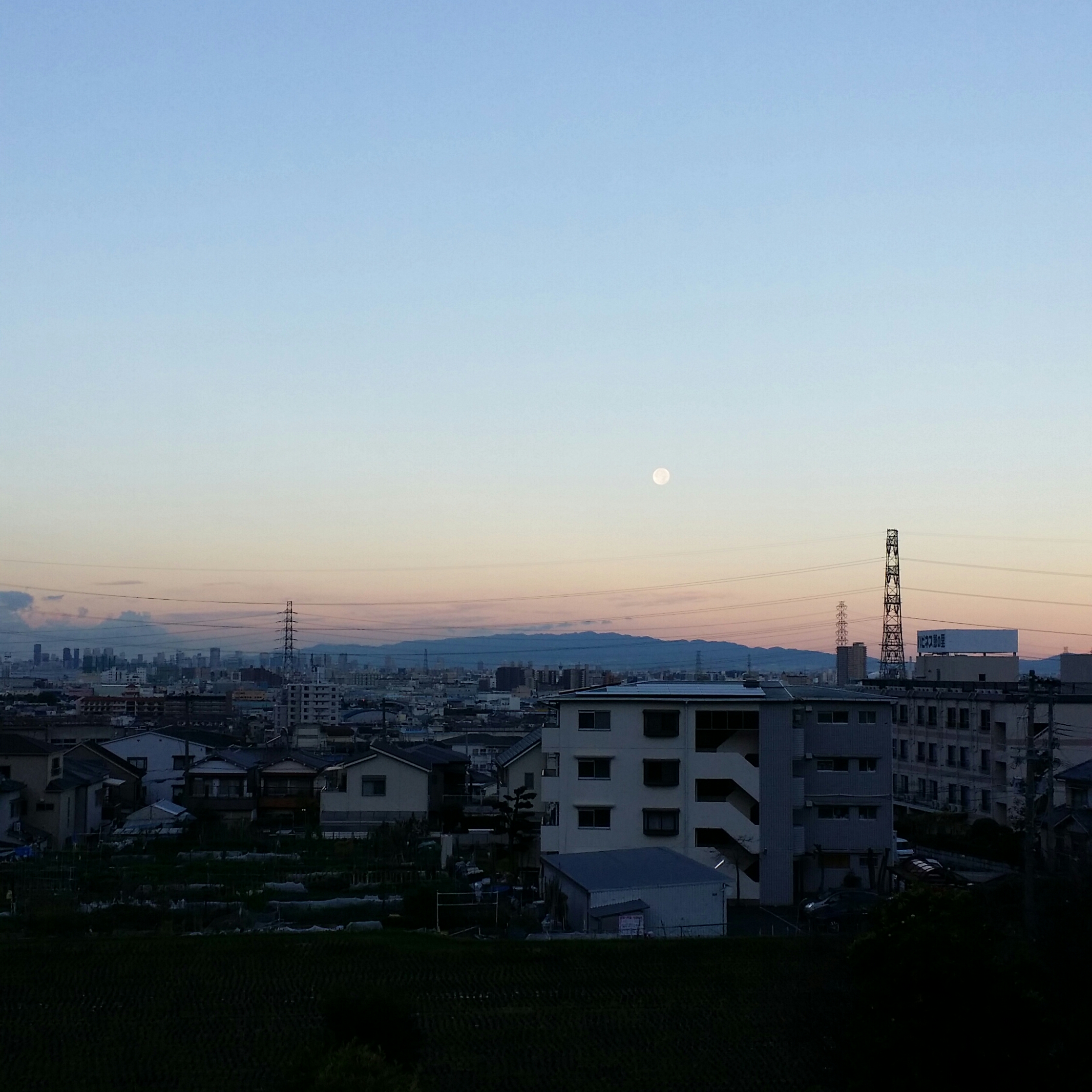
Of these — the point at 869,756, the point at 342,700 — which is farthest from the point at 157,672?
the point at 869,756

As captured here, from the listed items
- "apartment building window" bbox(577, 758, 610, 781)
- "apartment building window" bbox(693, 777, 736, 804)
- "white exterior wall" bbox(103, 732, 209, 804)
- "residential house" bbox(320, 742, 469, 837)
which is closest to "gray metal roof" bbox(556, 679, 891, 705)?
"apartment building window" bbox(577, 758, 610, 781)

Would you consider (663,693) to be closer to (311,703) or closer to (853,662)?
(853,662)

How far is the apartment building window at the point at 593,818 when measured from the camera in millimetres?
19234

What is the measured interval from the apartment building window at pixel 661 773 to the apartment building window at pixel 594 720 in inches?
35.1

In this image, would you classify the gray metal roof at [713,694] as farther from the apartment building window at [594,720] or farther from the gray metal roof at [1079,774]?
the gray metal roof at [1079,774]

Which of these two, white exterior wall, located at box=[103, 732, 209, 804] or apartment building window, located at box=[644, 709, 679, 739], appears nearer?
apartment building window, located at box=[644, 709, 679, 739]

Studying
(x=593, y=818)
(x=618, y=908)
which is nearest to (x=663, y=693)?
(x=593, y=818)

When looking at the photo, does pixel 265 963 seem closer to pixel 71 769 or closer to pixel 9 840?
pixel 9 840

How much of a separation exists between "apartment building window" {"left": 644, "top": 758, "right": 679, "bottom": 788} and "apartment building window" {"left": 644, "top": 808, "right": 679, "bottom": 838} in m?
0.39

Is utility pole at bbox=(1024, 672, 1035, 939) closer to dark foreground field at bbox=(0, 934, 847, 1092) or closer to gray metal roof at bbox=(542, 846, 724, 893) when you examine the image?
dark foreground field at bbox=(0, 934, 847, 1092)

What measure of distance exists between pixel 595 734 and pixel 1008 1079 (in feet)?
43.4

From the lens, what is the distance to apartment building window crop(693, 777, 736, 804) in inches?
752

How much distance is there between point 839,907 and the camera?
1611 cm

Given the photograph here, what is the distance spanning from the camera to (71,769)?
26.5 meters
